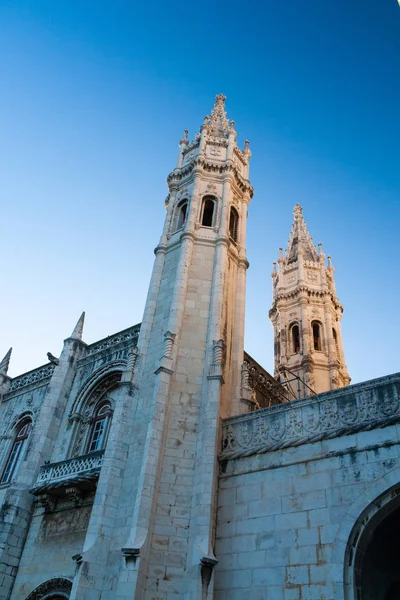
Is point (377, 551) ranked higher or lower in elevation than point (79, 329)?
lower

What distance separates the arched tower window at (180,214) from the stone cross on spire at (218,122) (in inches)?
180

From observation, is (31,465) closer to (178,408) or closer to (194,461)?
(178,408)

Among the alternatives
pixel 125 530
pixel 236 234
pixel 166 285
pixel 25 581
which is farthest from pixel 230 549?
pixel 236 234

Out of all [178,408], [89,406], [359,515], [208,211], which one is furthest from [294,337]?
[359,515]

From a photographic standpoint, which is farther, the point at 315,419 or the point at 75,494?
the point at 75,494

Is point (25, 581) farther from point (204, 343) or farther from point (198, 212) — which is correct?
point (198, 212)

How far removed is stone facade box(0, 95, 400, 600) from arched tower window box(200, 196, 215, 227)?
0.06m

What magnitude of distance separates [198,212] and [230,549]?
11.9 meters

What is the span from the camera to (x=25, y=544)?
1628 centimetres

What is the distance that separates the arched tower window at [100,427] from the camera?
58.6 ft

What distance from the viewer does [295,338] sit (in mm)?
28469

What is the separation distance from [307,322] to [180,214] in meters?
10.9

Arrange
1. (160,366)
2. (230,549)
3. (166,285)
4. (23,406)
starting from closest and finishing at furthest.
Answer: (230,549)
(160,366)
(166,285)
(23,406)

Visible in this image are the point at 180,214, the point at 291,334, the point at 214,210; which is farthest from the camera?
the point at 291,334
